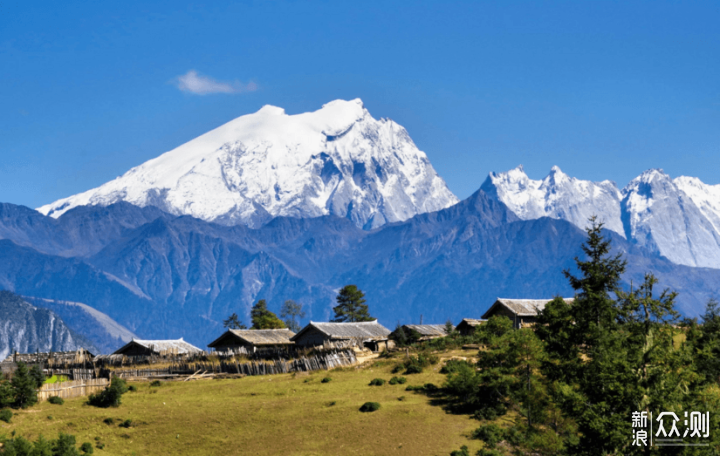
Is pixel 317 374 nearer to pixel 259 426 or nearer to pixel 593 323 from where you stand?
pixel 259 426

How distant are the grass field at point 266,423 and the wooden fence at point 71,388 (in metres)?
0.71

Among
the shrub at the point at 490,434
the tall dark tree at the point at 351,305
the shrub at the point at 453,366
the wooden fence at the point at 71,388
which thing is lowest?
the shrub at the point at 490,434

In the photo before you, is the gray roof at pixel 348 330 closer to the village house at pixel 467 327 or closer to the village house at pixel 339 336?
the village house at pixel 339 336

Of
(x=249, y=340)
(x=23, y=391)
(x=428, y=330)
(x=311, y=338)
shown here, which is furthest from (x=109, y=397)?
(x=428, y=330)

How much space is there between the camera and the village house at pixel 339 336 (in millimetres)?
89750

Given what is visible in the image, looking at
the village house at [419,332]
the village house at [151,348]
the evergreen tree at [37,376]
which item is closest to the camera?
the evergreen tree at [37,376]

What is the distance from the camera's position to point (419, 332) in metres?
96.9

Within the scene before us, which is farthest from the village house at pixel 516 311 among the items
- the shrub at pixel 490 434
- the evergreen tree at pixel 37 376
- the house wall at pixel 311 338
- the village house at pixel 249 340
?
the evergreen tree at pixel 37 376

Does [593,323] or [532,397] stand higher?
[593,323]

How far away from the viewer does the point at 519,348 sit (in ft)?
153

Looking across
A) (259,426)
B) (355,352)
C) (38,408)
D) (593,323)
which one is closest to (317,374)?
(355,352)

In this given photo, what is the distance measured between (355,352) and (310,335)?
49.4ft

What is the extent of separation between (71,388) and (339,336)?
40.1m

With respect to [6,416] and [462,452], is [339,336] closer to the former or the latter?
[6,416]
